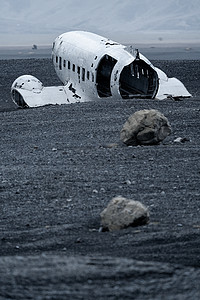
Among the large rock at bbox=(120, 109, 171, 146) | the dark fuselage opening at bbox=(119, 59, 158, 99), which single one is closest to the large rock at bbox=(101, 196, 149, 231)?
the large rock at bbox=(120, 109, 171, 146)

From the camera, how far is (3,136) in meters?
20.2

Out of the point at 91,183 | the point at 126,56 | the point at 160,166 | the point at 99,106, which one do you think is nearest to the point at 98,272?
the point at 91,183

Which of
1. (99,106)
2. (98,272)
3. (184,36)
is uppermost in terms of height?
(98,272)

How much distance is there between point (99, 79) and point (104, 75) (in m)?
0.22

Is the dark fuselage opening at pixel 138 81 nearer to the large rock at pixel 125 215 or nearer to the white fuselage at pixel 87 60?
the white fuselage at pixel 87 60

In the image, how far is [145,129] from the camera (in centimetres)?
1752

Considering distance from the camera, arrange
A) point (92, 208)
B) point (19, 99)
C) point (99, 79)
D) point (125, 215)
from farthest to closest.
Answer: point (19, 99) → point (99, 79) → point (92, 208) → point (125, 215)

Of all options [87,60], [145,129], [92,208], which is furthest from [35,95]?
[92,208]

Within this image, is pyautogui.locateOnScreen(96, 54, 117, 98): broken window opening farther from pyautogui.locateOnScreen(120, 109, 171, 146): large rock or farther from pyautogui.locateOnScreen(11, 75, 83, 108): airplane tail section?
pyautogui.locateOnScreen(120, 109, 171, 146): large rock

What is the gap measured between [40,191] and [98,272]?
4.96 metres

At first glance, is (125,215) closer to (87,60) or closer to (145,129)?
(145,129)

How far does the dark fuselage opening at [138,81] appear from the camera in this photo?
2677 cm

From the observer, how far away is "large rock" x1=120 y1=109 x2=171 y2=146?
17.4 metres

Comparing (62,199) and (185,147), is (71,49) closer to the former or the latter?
(185,147)
